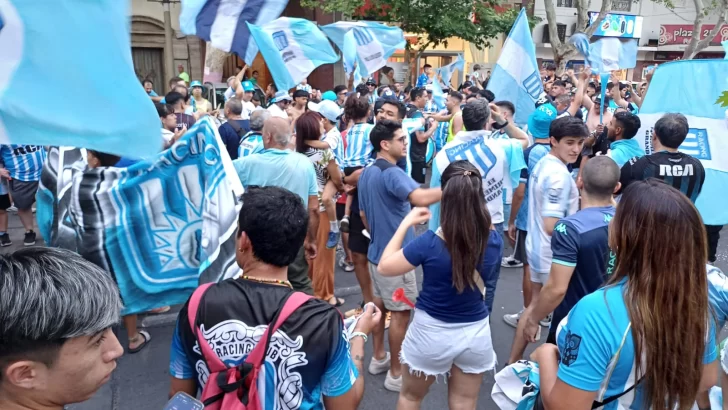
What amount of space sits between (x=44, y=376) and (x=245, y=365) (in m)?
0.59

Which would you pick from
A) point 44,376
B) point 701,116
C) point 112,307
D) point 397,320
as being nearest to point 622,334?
point 112,307

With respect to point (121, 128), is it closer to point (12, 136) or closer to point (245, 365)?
point (12, 136)

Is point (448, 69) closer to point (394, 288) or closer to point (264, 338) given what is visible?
point (394, 288)

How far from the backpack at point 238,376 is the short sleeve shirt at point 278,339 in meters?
0.02

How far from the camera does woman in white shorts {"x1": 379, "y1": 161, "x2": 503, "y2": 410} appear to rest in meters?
2.55

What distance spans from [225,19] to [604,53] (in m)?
6.76

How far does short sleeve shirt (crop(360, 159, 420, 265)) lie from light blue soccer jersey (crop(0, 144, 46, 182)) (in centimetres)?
430

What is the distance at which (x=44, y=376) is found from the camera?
3.74ft

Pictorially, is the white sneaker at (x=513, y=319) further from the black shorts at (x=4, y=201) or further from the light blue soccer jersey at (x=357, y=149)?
the black shorts at (x=4, y=201)

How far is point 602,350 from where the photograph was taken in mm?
1564

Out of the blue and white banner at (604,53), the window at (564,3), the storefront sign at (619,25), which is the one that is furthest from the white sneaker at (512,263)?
the window at (564,3)

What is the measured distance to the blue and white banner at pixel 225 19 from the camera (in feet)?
15.4

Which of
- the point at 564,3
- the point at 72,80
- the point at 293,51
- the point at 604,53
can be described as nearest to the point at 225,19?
the point at 293,51

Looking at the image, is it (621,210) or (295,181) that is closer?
(621,210)
